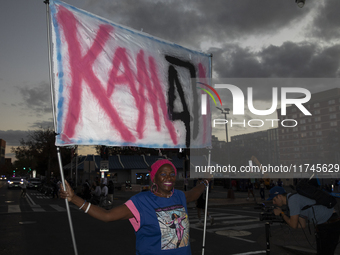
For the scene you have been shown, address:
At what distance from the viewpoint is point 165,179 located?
9.86 feet

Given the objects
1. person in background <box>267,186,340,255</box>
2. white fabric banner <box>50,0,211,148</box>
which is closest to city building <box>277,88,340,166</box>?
person in background <box>267,186,340,255</box>

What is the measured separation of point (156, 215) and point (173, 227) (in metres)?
0.20

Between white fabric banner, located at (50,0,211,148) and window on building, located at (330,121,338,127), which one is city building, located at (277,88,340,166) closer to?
window on building, located at (330,121,338,127)

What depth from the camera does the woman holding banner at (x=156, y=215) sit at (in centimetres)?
275

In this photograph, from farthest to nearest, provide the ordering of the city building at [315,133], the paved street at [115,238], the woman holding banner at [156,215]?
the city building at [315,133]
the paved street at [115,238]
the woman holding banner at [156,215]

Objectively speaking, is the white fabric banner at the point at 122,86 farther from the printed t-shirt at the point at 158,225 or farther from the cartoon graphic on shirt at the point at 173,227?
the cartoon graphic on shirt at the point at 173,227

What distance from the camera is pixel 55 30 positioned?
308 centimetres

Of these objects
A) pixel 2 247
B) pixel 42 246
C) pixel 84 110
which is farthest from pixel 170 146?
pixel 2 247

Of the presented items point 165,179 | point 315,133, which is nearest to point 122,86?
point 165,179

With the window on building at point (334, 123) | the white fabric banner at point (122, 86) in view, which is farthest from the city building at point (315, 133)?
the white fabric banner at point (122, 86)

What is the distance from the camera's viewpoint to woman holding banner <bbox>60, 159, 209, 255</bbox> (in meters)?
2.75

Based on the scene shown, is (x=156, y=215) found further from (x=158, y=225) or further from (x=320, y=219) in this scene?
(x=320, y=219)

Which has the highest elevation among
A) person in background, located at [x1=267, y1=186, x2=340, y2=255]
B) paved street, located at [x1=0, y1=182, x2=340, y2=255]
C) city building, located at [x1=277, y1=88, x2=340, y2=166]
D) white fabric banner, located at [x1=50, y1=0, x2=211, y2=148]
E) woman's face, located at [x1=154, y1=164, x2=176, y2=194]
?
city building, located at [x1=277, y1=88, x2=340, y2=166]

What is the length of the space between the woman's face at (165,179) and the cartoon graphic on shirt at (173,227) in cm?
20
